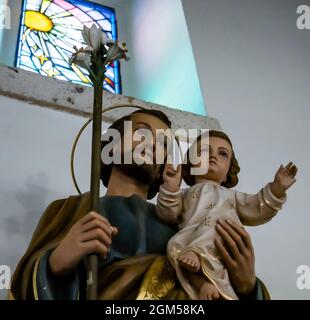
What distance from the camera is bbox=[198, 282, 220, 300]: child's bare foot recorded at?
5.09 feet

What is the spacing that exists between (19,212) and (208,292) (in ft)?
3.87

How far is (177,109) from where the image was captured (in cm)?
325

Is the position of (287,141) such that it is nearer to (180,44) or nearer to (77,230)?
(180,44)

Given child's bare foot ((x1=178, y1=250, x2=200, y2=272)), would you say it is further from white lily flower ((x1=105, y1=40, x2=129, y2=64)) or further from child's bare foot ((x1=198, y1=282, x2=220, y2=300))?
white lily flower ((x1=105, y1=40, x2=129, y2=64))

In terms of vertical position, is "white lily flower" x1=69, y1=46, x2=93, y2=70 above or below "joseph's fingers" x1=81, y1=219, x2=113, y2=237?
above

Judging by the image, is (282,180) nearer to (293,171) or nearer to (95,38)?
(293,171)

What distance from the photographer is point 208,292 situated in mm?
1562

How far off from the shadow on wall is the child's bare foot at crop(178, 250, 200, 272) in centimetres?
96

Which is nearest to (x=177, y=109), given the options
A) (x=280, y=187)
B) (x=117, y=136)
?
(x=117, y=136)

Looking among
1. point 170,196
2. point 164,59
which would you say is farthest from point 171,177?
point 164,59

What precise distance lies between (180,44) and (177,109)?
48 cm

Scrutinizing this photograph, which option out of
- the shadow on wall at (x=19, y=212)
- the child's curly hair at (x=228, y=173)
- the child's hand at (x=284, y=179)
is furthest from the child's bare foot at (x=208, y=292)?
the shadow on wall at (x=19, y=212)

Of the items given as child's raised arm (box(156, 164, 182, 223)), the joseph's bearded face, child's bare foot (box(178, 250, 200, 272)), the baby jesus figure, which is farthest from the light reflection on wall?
child's bare foot (box(178, 250, 200, 272))

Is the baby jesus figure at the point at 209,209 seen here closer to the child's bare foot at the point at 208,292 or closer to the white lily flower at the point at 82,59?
the child's bare foot at the point at 208,292
